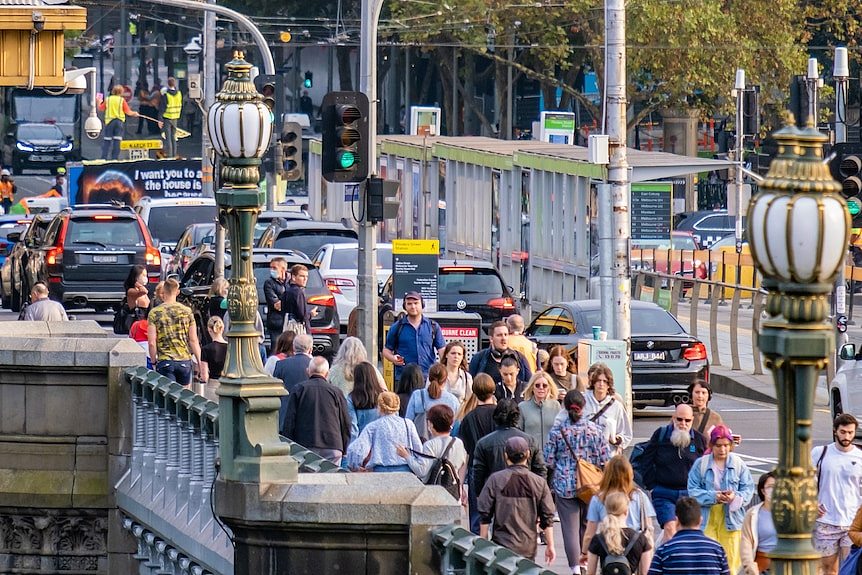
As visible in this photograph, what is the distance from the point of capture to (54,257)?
109ft

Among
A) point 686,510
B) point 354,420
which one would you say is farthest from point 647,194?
point 686,510

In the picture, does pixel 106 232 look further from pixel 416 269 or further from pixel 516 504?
pixel 516 504

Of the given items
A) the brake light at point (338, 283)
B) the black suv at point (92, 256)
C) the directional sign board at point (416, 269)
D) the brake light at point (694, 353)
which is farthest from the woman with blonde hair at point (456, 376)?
the black suv at point (92, 256)

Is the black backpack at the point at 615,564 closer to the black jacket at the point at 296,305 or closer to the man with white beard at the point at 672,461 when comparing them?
the man with white beard at the point at 672,461

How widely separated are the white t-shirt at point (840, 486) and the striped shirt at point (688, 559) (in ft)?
9.21

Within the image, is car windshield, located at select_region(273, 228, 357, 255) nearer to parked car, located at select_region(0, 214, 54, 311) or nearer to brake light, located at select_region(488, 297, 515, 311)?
parked car, located at select_region(0, 214, 54, 311)

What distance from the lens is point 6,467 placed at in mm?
15133

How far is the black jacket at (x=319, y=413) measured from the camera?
14.6 m

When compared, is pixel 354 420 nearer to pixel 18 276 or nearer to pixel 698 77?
pixel 18 276

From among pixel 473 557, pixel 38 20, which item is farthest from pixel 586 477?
pixel 38 20

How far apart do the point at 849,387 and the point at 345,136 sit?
604cm

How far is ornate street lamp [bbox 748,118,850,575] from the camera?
605 cm

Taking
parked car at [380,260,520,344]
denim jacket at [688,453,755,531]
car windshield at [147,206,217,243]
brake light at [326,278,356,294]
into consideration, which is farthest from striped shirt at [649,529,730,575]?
car windshield at [147,206,217,243]

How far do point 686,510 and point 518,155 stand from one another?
80.7ft
